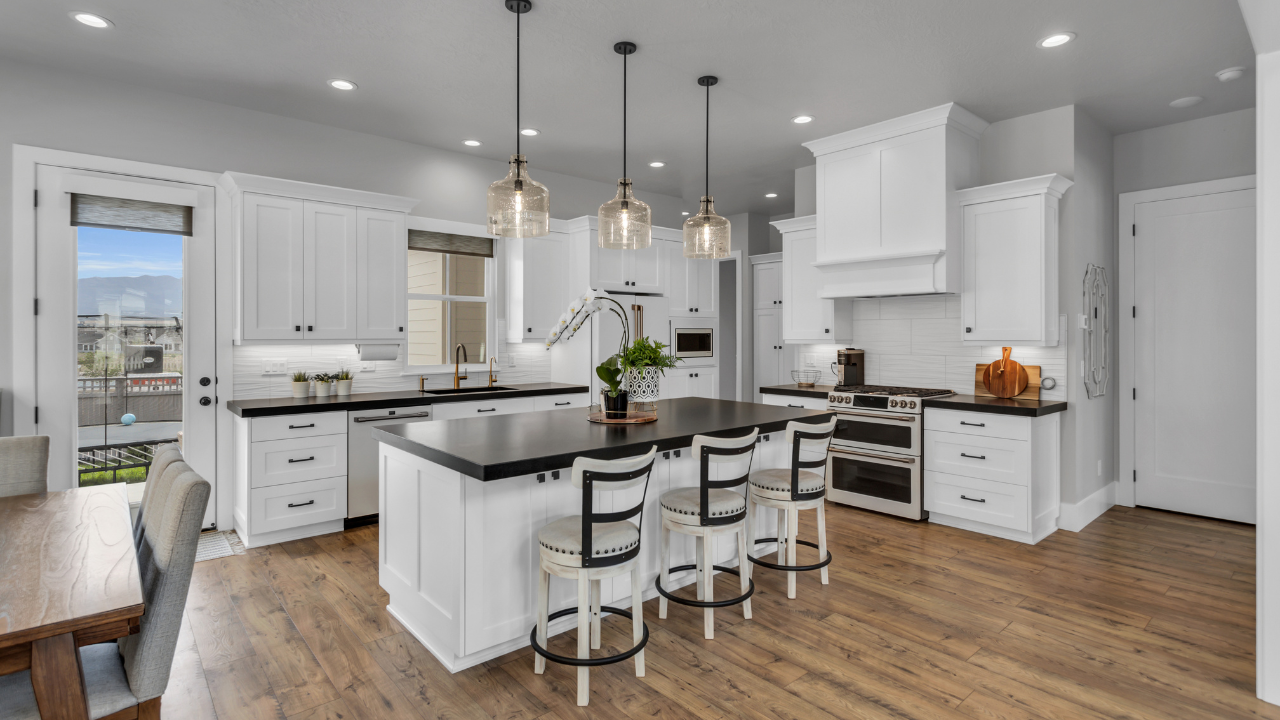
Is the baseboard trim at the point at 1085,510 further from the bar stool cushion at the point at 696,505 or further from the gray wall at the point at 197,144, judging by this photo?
the gray wall at the point at 197,144

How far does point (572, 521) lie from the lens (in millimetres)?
2525

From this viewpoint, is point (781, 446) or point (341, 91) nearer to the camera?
point (781, 446)

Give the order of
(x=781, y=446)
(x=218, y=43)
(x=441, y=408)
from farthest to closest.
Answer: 1. (x=441, y=408)
2. (x=781, y=446)
3. (x=218, y=43)

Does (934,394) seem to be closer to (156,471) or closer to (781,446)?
(781,446)

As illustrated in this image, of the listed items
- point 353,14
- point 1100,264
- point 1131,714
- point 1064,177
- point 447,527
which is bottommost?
point 1131,714

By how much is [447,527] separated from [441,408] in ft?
7.33

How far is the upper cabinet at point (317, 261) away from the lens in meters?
4.10

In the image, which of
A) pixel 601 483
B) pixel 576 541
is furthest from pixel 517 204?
pixel 576 541

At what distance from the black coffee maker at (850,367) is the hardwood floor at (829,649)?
179 centimetres

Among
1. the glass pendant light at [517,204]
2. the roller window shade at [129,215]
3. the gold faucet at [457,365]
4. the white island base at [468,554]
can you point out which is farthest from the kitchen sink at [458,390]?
the glass pendant light at [517,204]

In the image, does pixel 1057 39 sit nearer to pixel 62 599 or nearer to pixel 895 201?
pixel 895 201

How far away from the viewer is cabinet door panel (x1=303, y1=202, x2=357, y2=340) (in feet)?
14.2

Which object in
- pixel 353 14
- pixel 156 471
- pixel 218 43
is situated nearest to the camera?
pixel 156 471

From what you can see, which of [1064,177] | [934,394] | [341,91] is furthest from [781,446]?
[341,91]
